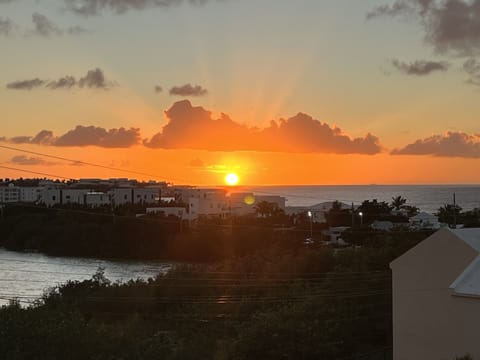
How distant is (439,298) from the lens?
10.9 m

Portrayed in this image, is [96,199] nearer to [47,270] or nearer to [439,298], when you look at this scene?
[47,270]

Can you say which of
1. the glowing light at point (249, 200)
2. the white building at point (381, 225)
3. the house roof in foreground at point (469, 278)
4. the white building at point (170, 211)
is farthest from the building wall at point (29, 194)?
the house roof in foreground at point (469, 278)

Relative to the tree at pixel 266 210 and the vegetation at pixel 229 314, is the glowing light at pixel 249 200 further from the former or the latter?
the vegetation at pixel 229 314

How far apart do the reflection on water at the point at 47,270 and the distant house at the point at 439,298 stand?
65.0 feet

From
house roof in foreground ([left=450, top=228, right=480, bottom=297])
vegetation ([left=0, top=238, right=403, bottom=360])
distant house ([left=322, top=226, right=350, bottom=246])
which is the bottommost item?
vegetation ([left=0, top=238, right=403, bottom=360])

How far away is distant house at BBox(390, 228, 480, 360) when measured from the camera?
1033cm

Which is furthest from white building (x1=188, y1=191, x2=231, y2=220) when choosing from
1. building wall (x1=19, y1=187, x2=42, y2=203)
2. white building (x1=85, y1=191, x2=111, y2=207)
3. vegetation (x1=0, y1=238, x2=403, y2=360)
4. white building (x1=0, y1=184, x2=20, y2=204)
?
vegetation (x1=0, y1=238, x2=403, y2=360)

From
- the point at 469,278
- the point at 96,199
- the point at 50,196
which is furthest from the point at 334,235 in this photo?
the point at 50,196

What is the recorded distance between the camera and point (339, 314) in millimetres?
16125

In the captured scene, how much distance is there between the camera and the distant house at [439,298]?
10.3 metres

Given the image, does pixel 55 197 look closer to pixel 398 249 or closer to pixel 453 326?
pixel 398 249

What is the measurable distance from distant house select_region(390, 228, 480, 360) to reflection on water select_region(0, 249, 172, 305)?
19.8m

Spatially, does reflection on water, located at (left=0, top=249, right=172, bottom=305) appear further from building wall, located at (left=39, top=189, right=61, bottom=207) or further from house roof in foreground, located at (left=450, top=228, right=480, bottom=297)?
building wall, located at (left=39, top=189, right=61, bottom=207)

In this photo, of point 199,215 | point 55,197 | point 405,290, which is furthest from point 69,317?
point 55,197
